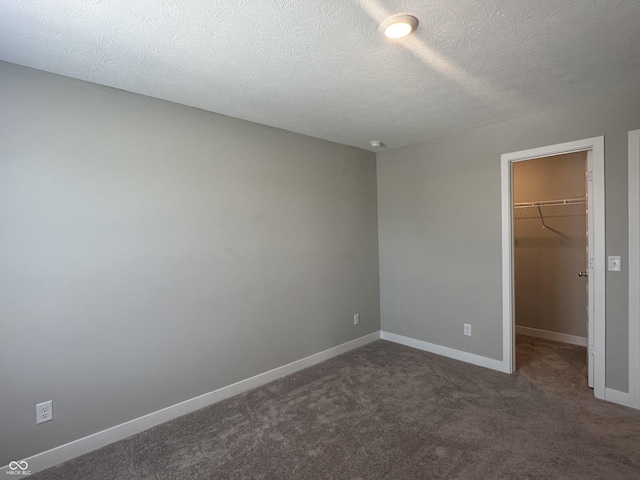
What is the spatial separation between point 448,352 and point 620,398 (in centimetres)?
141

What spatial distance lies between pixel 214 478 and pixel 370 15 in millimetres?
2619

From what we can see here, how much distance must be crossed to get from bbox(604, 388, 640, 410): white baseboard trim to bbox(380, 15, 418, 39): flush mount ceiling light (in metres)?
3.08

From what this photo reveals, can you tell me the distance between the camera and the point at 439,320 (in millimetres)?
3703

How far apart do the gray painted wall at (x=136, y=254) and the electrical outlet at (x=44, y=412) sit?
1.3 inches

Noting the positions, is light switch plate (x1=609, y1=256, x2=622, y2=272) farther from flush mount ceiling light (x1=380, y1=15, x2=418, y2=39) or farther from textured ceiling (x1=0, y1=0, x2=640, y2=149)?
flush mount ceiling light (x1=380, y1=15, x2=418, y2=39)

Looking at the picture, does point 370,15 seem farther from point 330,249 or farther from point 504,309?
point 504,309

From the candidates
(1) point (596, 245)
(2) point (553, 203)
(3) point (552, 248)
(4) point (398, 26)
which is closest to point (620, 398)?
(1) point (596, 245)

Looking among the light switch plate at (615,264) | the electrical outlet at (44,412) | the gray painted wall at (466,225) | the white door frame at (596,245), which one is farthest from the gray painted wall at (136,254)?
the light switch plate at (615,264)

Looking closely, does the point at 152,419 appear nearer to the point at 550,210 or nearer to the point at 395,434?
the point at 395,434

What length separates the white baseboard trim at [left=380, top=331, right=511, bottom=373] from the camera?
3.27 m

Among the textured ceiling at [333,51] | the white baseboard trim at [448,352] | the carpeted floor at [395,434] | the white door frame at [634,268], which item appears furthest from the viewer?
the white baseboard trim at [448,352]

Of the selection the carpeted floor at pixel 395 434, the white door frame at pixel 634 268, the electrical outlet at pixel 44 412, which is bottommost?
the carpeted floor at pixel 395 434

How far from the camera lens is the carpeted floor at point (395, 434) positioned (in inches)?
76.0

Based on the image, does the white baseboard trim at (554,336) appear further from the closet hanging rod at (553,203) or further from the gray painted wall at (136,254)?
the gray painted wall at (136,254)
